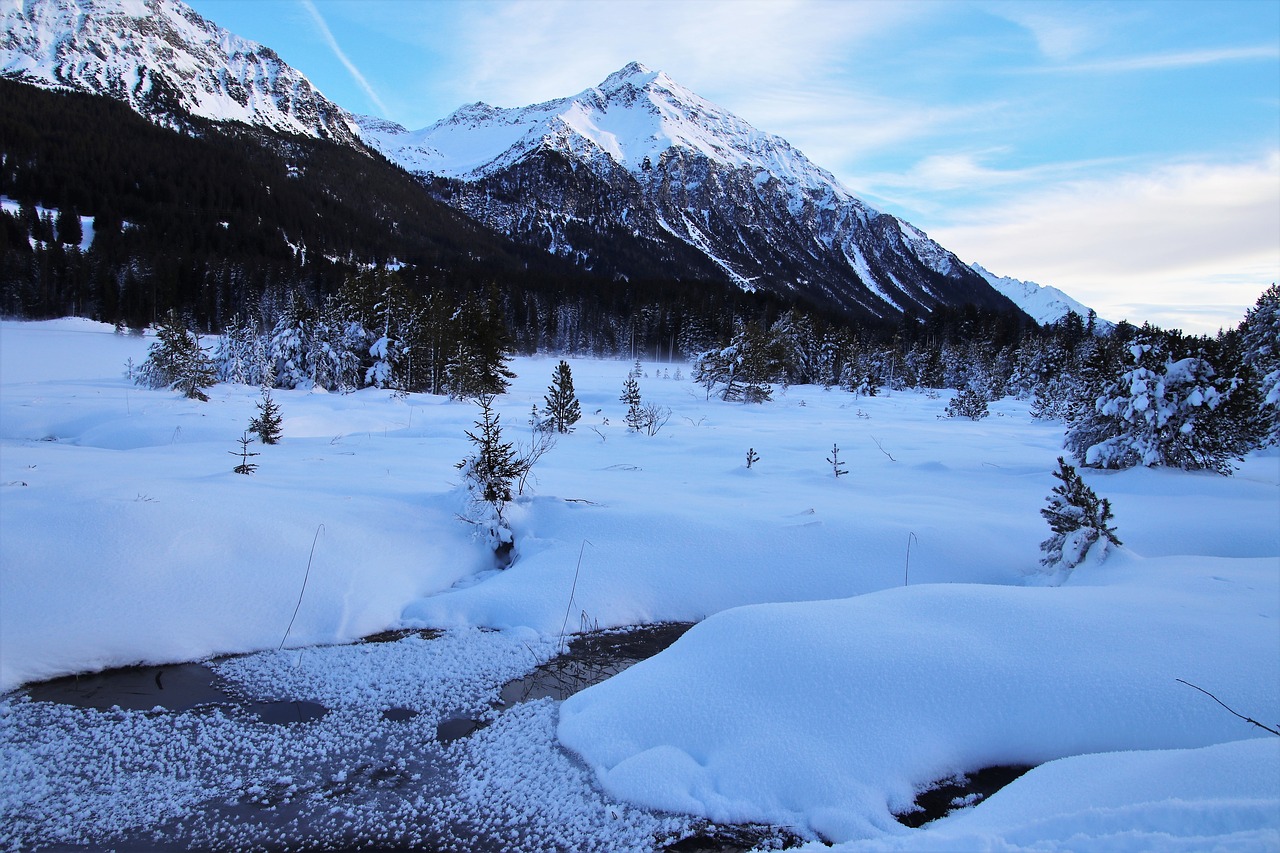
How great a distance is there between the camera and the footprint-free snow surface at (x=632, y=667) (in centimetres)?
278

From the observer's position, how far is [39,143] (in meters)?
86.6

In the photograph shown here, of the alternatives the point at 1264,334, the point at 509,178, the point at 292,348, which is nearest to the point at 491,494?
the point at 292,348

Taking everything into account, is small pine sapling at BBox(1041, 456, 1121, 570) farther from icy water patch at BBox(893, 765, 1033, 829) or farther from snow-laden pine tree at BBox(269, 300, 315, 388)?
snow-laden pine tree at BBox(269, 300, 315, 388)

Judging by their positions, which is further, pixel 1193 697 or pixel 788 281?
pixel 788 281

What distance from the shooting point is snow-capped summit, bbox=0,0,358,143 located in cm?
14150

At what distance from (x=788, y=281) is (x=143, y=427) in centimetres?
16268

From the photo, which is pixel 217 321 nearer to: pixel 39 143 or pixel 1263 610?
pixel 39 143

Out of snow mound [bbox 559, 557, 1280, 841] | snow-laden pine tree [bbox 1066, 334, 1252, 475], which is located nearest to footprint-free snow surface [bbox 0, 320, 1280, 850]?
snow mound [bbox 559, 557, 1280, 841]

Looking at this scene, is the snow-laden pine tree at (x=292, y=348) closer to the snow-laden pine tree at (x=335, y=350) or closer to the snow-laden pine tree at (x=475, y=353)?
the snow-laden pine tree at (x=335, y=350)

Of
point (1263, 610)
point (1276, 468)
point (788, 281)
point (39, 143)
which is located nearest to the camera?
point (1263, 610)

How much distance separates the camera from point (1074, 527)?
5613mm

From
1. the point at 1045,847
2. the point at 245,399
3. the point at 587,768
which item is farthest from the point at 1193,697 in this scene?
the point at 245,399

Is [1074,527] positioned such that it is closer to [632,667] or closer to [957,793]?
[957,793]

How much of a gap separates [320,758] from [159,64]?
744 feet
